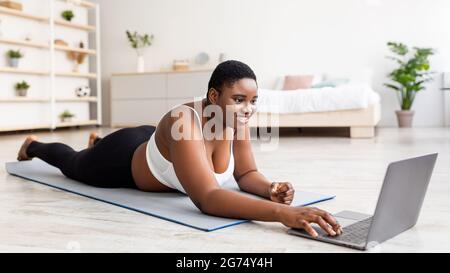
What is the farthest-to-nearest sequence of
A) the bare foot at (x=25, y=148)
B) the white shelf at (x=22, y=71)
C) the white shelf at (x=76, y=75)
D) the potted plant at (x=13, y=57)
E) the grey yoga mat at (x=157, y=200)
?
the white shelf at (x=76, y=75) < the potted plant at (x=13, y=57) < the white shelf at (x=22, y=71) < the bare foot at (x=25, y=148) < the grey yoga mat at (x=157, y=200)

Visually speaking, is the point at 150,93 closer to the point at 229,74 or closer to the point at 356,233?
the point at 229,74

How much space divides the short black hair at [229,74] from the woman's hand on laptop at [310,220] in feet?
1.43

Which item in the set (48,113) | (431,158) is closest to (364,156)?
(431,158)

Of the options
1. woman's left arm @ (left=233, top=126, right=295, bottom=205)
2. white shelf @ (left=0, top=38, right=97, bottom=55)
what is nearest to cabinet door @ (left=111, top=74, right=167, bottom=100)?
white shelf @ (left=0, top=38, right=97, bottom=55)

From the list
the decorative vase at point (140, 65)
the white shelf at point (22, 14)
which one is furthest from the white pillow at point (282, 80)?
the white shelf at point (22, 14)

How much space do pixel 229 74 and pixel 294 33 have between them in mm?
5615

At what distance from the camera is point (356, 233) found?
1.37 m

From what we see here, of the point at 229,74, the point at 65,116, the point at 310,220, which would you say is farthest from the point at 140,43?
the point at 310,220

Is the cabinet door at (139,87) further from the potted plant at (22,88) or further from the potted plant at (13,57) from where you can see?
the potted plant at (13,57)

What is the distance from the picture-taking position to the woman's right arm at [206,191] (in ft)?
4.66

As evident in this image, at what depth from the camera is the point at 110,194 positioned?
80.0 inches

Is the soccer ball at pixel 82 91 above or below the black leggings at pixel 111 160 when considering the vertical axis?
above

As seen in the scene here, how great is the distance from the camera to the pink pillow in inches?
249
